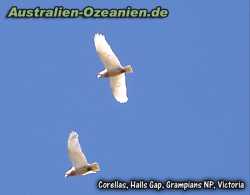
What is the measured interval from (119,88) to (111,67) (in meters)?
0.56

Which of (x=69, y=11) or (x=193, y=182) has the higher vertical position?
(x=69, y=11)

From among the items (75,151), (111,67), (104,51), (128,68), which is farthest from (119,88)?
(75,151)

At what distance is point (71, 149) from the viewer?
49.0 meters

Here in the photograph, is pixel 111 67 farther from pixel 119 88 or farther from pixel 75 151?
pixel 75 151

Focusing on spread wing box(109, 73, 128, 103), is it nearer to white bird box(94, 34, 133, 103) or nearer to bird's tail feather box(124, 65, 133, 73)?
A: white bird box(94, 34, 133, 103)

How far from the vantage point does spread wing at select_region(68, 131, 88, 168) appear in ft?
160

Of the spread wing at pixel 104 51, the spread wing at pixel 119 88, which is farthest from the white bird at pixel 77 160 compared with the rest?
the spread wing at pixel 104 51

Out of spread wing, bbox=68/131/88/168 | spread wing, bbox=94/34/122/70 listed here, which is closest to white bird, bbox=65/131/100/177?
spread wing, bbox=68/131/88/168

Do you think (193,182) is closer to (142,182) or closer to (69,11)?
(142,182)

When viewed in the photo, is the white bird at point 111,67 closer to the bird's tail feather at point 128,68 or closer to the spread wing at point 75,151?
the bird's tail feather at point 128,68

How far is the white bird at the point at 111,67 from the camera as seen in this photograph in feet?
161

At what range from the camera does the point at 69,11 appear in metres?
Result: 50.5

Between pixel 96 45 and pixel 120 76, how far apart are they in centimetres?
85

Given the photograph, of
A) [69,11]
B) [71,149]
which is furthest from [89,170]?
[69,11]
